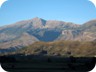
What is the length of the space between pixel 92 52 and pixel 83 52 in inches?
278

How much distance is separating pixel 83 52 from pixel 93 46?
848 cm

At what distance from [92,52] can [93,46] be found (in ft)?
26.9

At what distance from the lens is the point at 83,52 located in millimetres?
197250

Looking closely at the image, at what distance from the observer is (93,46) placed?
200 meters

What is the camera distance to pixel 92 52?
19262 cm
